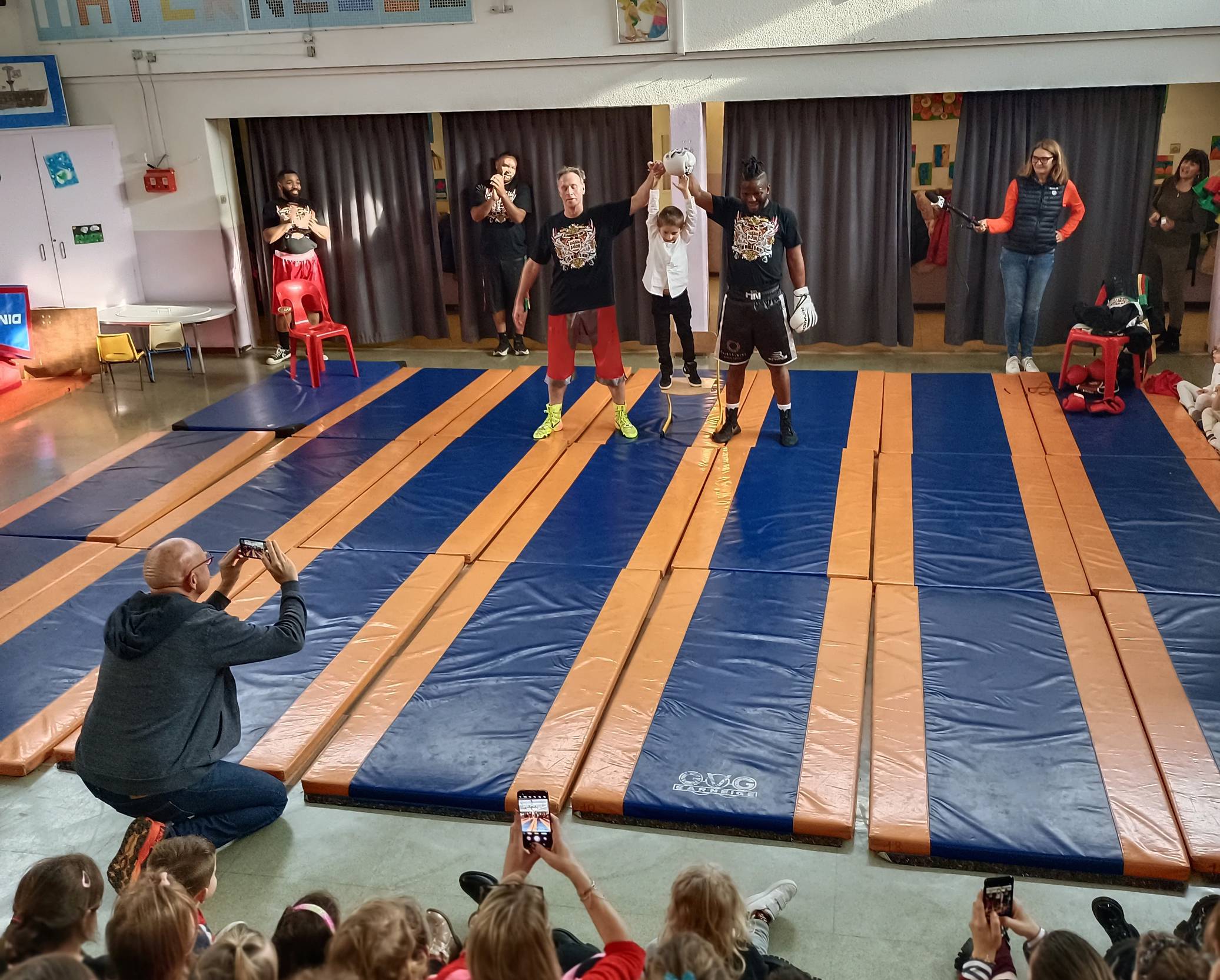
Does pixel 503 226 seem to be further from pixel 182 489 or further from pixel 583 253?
pixel 182 489

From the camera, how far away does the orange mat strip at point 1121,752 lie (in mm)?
3322

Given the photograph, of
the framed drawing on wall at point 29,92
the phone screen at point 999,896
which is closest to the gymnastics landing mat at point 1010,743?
the phone screen at point 999,896

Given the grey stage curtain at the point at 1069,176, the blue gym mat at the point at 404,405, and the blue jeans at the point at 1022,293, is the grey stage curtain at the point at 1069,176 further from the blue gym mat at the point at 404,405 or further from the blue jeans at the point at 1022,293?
the blue gym mat at the point at 404,405

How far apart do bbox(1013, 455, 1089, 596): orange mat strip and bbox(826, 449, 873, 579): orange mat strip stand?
794 mm

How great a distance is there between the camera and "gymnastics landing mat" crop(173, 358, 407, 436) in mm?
7738

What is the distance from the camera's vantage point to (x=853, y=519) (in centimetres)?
587

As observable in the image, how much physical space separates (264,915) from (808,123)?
747cm

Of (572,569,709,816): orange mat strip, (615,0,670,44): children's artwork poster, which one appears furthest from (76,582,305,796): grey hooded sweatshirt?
(615,0,670,44): children's artwork poster

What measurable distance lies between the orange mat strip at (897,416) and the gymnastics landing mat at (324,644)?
2.95 meters

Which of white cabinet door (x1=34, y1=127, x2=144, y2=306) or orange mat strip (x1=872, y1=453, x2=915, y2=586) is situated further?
white cabinet door (x1=34, y1=127, x2=144, y2=306)

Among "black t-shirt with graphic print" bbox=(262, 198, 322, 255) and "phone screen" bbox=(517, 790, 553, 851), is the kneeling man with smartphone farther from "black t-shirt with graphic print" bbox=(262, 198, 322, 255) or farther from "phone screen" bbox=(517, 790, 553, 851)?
"black t-shirt with graphic print" bbox=(262, 198, 322, 255)

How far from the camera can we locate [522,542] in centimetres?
576

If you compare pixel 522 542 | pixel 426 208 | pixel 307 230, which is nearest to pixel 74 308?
pixel 307 230

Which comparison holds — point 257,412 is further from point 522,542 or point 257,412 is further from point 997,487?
point 997,487
